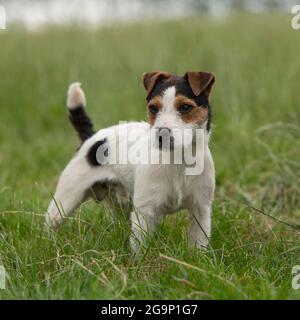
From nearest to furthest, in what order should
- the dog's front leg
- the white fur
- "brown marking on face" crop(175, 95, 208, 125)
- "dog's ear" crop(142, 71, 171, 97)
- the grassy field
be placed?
the grassy field
"brown marking on face" crop(175, 95, 208, 125)
"dog's ear" crop(142, 71, 171, 97)
the dog's front leg
the white fur

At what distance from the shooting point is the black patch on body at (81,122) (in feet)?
18.4

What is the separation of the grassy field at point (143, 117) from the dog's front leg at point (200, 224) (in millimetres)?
75

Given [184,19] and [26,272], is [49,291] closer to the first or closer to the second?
[26,272]

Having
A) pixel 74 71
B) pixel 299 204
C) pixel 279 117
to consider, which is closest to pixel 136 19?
pixel 74 71

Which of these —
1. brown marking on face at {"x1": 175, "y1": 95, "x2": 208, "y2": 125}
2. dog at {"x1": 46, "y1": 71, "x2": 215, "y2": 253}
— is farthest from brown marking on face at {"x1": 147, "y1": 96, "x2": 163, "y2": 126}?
brown marking on face at {"x1": 175, "y1": 95, "x2": 208, "y2": 125}

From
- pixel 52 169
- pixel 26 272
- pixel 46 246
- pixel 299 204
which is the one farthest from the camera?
pixel 52 169

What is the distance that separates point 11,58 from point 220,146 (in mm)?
4194

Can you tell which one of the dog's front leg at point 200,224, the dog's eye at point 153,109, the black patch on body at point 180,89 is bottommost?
the dog's front leg at point 200,224

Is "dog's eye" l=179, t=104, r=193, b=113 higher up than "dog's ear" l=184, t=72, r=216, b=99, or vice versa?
"dog's ear" l=184, t=72, r=216, b=99

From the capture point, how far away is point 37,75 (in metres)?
10.5

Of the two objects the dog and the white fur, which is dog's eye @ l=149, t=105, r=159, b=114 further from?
the white fur

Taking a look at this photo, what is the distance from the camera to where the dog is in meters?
4.31

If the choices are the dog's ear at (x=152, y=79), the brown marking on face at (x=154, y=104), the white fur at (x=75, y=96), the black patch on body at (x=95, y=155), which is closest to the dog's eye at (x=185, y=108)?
the brown marking on face at (x=154, y=104)

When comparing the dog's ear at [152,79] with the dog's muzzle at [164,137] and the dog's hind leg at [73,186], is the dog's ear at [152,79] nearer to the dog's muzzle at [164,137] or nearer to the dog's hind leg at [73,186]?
the dog's muzzle at [164,137]
